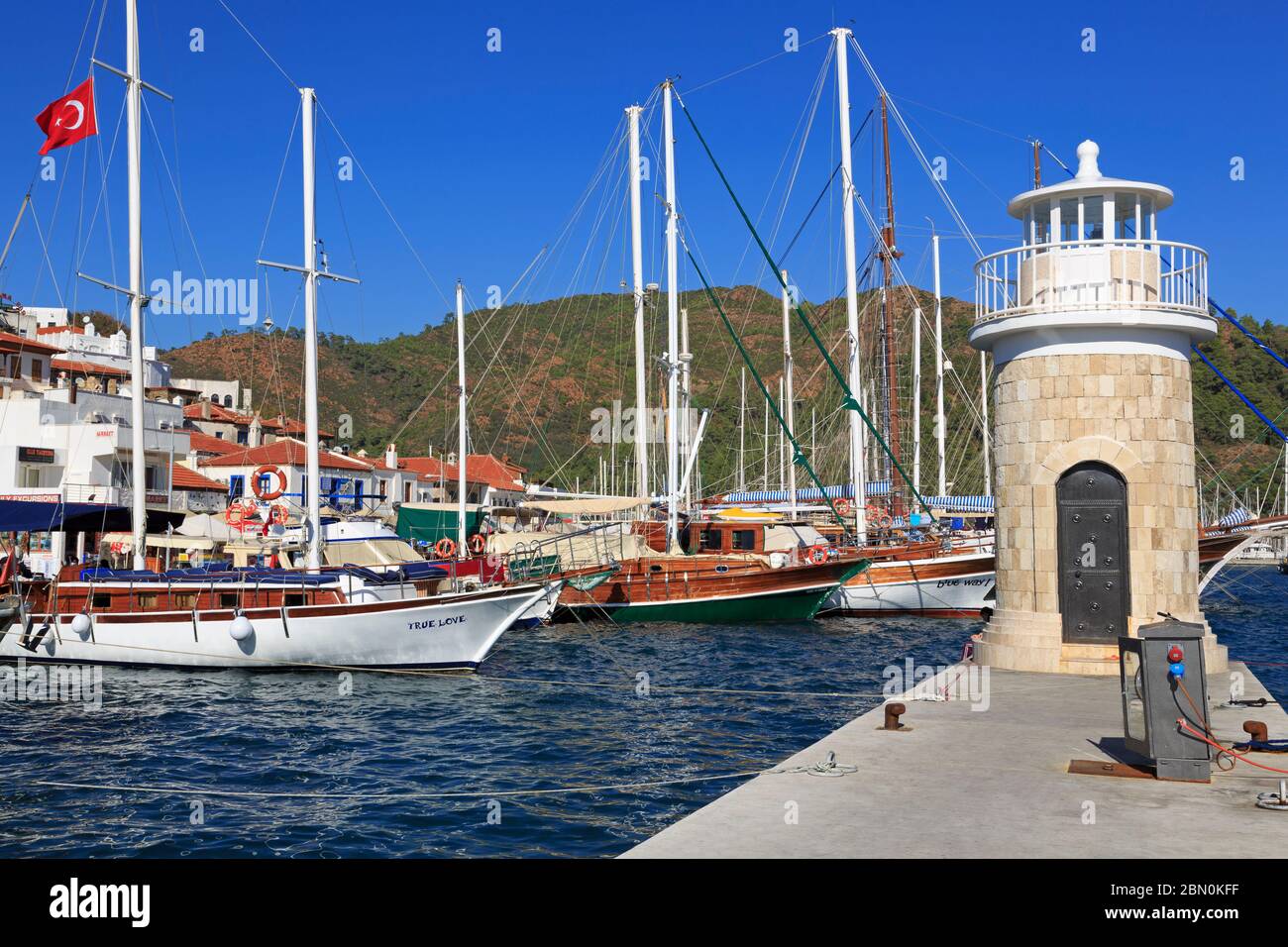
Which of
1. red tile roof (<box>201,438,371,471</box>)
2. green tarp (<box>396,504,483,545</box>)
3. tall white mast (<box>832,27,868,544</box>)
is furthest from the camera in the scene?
red tile roof (<box>201,438,371,471</box>)

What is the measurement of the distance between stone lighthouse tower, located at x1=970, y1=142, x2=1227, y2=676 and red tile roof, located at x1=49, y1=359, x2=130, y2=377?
6528 cm

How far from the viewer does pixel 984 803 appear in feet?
27.7

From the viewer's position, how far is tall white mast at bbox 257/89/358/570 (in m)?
26.7

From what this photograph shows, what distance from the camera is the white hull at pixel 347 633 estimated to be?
25234 mm

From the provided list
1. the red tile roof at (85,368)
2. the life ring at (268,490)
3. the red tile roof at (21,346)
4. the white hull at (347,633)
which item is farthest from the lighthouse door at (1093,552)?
the red tile roof at (85,368)

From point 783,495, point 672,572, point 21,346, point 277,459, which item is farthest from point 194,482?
point 672,572

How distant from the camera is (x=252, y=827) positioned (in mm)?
12680

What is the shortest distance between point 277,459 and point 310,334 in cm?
4119

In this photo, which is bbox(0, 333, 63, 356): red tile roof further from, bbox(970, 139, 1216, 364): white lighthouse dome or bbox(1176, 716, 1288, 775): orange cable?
bbox(1176, 716, 1288, 775): orange cable

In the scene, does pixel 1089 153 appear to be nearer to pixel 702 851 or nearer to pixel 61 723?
pixel 702 851

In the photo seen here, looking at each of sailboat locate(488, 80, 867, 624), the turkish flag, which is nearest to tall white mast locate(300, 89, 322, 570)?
the turkish flag

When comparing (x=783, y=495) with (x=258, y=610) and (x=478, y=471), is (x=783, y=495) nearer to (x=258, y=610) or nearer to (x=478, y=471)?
(x=258, y=610)

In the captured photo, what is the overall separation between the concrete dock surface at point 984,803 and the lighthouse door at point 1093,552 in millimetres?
3610

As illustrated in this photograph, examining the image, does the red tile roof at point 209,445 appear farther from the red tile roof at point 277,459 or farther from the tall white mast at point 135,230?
the tall white mast at point 135,230
